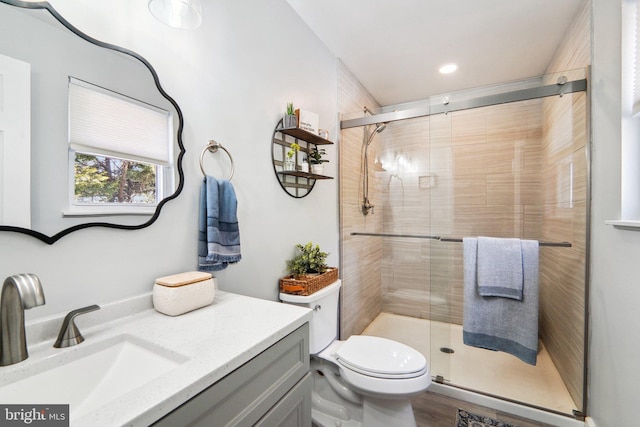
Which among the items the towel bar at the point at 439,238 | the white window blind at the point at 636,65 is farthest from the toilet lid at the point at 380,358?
the white window blind at the point at 636,65

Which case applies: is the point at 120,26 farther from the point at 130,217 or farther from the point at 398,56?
the point at 398,56

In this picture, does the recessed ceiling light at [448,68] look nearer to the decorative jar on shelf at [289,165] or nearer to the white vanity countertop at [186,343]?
the decorative jar on shelf at [289,165]

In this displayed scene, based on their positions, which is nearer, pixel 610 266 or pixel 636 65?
pixel 636 65

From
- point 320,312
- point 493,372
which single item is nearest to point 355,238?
point 320,312

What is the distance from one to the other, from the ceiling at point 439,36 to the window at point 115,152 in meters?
1.33

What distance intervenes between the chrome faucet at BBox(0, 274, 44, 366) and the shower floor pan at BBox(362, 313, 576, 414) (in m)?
2.19

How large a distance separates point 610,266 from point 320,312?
150 cm

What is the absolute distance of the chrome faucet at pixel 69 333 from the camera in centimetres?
68

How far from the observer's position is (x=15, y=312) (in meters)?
0.60

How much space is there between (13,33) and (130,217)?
0.53m

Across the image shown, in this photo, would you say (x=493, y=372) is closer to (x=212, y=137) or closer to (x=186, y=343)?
(x=186, y=343)

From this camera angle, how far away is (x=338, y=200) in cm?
230

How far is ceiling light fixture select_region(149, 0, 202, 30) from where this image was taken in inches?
34.3

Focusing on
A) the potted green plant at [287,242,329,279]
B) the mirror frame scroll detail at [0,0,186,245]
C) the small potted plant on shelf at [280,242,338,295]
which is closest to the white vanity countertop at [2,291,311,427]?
the mirror frame scroll detail at [0,0,186,245]
